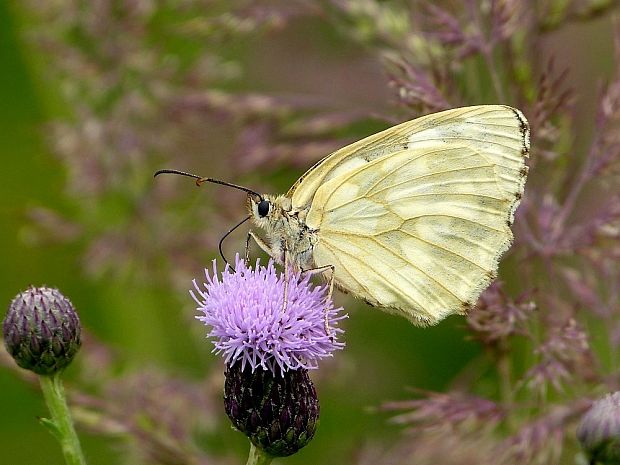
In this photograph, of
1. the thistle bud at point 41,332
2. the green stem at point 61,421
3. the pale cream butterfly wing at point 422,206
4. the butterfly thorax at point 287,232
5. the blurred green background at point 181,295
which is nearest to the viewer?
the green stem at point 61,421

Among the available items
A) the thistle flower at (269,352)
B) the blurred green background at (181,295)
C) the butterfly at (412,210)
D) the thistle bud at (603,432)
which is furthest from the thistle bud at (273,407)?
the blurred green background at (181,295)

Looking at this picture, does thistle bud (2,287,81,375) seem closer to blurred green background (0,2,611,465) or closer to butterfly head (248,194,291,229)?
butterfly head (248,194,291,229)

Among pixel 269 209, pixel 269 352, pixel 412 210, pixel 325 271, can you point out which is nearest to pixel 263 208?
pixel 269 209

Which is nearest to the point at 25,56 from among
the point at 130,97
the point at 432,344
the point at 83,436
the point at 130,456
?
the point at 130,97

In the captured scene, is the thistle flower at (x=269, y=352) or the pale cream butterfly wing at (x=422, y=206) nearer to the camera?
the thistle flower at (x=269, y=352)

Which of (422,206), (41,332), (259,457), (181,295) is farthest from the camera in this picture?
(181,295)

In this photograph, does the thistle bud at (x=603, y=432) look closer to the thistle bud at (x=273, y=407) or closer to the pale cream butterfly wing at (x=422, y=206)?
the pale cream butterfly wing at (x=422, y=206)

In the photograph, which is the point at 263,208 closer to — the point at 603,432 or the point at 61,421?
the point at 61,421
